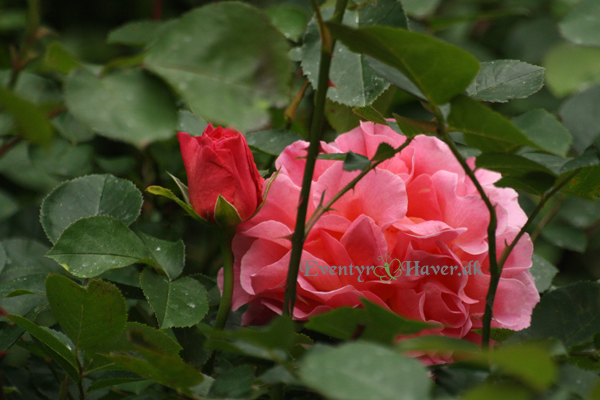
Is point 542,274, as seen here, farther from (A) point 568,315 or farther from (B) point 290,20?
(B) point 290,20

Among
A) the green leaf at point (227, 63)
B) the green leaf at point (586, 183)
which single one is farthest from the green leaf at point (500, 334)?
the green leaf at point (227, 63)

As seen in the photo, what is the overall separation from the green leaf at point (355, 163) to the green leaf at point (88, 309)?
155 mm

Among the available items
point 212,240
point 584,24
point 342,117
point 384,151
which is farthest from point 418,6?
point 384,151

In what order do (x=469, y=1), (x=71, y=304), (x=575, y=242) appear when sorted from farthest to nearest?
(x=469, y=1), (x=575, y=242), (x=71, y=304)

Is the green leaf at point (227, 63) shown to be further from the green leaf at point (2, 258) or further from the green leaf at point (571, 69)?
the green leaf at point (571, 69)

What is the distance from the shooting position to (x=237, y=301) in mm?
366

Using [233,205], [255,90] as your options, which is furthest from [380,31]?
[233,205]

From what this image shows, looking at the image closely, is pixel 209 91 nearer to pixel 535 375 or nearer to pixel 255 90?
pixel 255 90

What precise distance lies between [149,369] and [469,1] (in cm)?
136

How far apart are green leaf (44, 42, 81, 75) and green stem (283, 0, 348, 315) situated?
0.12 metres

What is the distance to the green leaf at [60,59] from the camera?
24 centimetres

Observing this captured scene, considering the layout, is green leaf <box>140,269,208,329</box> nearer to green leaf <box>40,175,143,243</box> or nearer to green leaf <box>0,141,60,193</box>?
green leaf <box>40,175,143,243</box>

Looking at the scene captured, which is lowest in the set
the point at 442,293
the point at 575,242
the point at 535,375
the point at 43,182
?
the point at 43,182

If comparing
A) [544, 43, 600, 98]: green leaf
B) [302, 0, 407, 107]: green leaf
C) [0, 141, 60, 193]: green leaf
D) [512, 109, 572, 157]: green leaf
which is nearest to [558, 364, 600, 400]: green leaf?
[512, 109, 572, 157]: green leaf
